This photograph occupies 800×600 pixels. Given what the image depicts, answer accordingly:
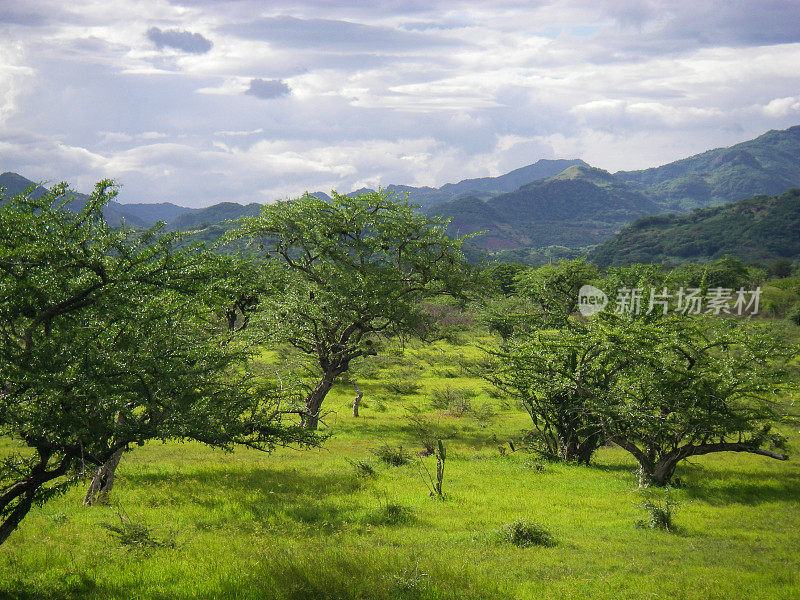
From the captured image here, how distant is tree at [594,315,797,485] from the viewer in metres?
19.4

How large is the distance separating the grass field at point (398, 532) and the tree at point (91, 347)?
2687 mm

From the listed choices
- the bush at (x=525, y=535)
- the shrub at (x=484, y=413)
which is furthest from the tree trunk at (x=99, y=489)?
the shrub at (x=484, y=413)

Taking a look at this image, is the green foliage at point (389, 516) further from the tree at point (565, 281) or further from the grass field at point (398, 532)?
the tree at point (565, 281)

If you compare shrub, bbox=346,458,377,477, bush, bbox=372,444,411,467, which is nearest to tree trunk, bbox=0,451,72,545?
shrub, bbox=346,458,377,477

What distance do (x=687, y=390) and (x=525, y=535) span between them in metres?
10.1

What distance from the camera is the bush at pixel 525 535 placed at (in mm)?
13625

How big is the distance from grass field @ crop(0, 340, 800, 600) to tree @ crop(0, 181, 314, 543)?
269cm

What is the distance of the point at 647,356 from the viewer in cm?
1969

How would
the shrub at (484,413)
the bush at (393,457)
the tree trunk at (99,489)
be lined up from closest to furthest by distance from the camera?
the tree trunk at (99,489), the bush at (393,457), the shrub at (484,413)

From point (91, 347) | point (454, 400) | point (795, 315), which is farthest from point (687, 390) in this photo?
point (795, 315)

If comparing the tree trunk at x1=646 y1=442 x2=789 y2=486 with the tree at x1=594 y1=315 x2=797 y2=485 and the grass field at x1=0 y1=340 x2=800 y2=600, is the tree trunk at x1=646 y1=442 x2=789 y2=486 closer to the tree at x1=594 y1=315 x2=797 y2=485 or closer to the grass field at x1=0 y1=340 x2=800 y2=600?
the tree at x1=594 y1=315 x2=797 y2=485

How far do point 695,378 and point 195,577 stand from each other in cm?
1802

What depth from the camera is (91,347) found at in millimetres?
9594

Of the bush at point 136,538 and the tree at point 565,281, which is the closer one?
the bush at point 136,538
